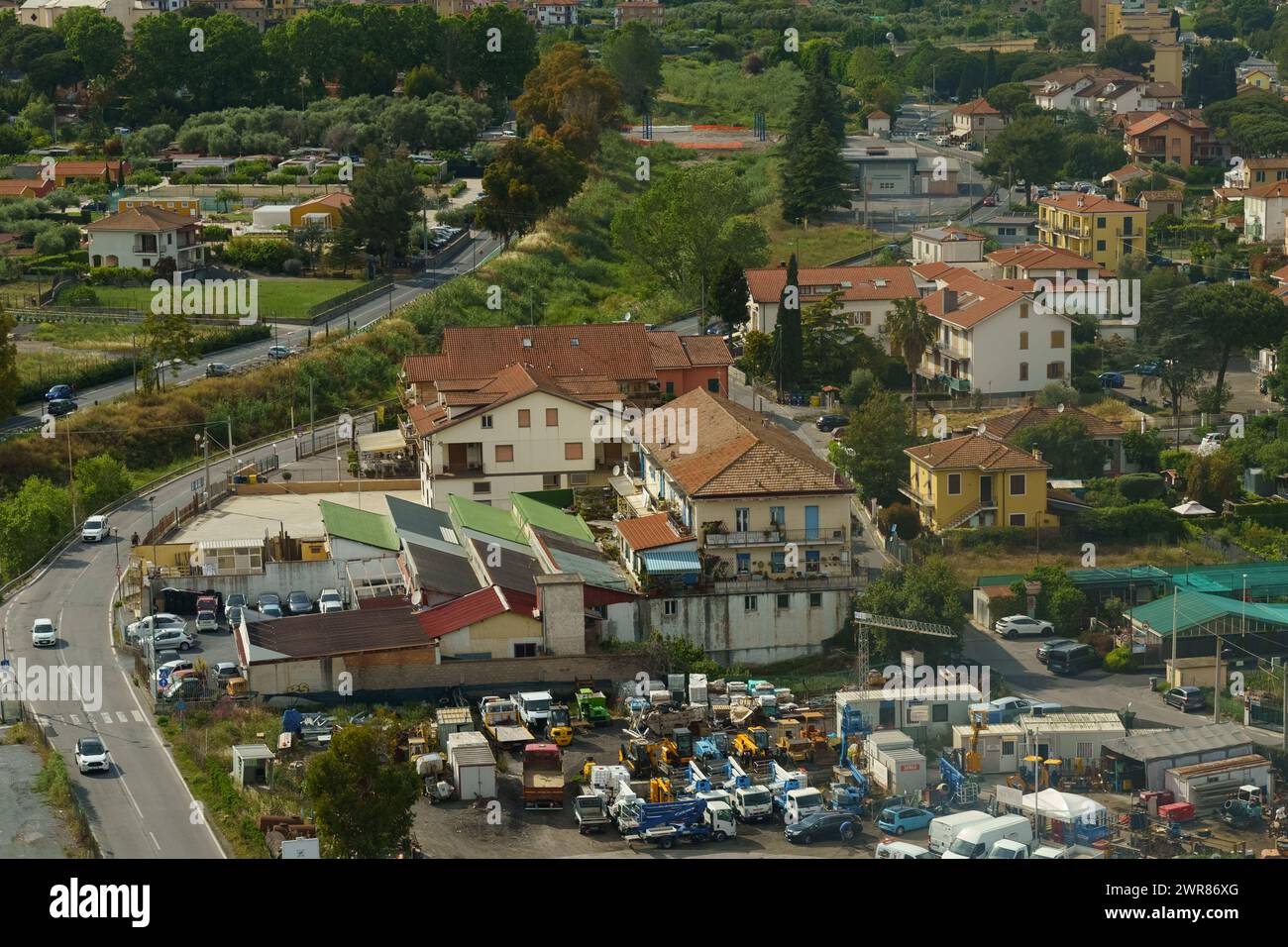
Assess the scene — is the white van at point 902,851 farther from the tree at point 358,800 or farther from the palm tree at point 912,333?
the palm tree at point 912,333

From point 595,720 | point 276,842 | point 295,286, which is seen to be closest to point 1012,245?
point 295,286

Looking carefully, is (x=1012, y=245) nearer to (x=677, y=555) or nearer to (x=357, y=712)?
(x=677, y=555)

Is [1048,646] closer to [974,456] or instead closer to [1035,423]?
[974,456]

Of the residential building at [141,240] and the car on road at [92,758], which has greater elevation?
the residential building at [141,240]

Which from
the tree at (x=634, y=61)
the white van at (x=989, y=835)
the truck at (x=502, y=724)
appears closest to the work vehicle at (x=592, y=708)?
the truck at (x=502, y=724)

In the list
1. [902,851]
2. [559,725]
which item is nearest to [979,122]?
[559,725]

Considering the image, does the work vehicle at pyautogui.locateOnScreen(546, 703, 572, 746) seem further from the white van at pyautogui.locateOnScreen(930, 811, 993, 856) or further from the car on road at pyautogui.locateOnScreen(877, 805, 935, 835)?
the white van at pyautogui.locateOnScreen(930, 811, 993, 856)
